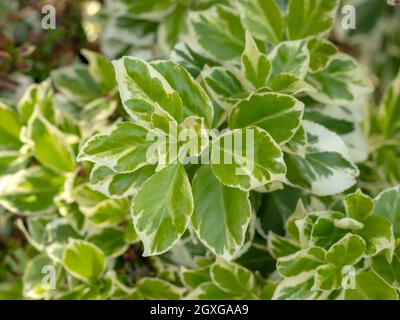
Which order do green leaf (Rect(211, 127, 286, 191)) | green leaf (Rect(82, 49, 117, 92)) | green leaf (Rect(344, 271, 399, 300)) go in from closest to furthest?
1. green leaf (Rect(211, 127, 286, 191))
2. green leaf (Rect(344, 271, 399, 300))
3. green leaf (Rect(82, 49, 117, 92))

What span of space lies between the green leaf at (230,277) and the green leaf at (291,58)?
256 millimetres

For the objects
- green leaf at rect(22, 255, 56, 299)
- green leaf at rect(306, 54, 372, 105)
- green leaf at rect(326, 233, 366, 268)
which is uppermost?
green leaf at rect(306, 54, 372, 105)


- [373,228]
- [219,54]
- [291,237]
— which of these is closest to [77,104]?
[219,54]

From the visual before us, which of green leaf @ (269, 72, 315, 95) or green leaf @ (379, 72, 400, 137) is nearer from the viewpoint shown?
green leaf @ (269, 72, 315, 95)

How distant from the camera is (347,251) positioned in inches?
26.5

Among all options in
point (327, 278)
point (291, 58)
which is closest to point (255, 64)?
point (291, 58)

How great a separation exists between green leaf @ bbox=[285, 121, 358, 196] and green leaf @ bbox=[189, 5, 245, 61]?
15 centimetres

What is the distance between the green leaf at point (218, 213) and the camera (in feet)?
2.10

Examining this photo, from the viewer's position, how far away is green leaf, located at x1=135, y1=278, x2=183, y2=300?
83cm

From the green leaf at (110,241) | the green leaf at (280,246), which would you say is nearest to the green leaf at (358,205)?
the green leaf at (280,246)

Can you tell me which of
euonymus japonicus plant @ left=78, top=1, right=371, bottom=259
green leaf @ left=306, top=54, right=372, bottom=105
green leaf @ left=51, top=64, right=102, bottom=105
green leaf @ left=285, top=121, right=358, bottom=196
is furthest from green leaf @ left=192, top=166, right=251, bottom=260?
green leaf @ left=51, top=64, right=102, bottom=105

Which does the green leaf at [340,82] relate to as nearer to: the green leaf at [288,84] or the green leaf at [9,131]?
the green leaf at [288,84]

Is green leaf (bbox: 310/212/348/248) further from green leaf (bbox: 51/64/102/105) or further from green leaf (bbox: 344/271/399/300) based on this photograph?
green leaf (bbox: 51/64/102/105)
